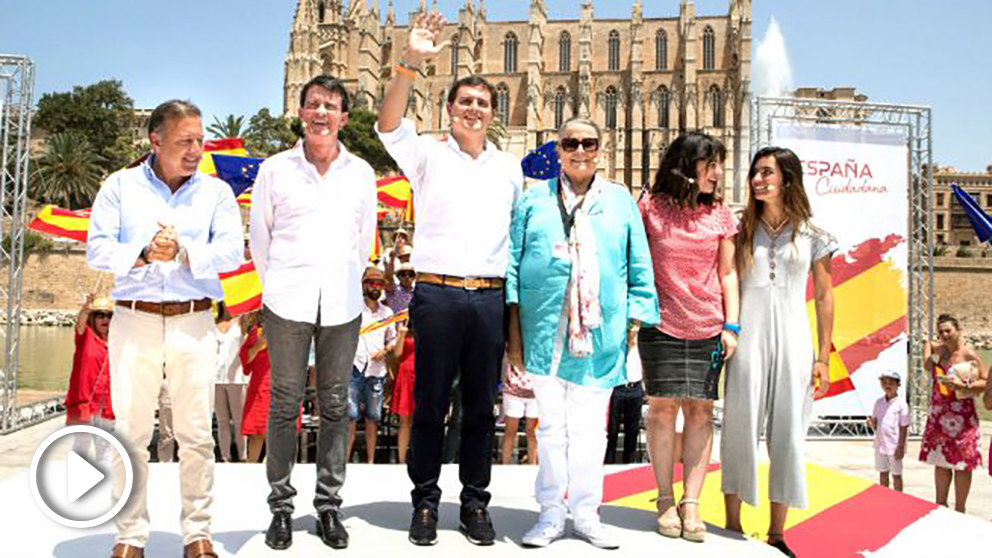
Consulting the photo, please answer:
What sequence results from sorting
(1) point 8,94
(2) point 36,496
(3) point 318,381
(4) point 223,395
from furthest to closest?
1. (1) point 8,94
2. (4) point 223,395
3. (3) point 318,381
4. (2) point 36,496

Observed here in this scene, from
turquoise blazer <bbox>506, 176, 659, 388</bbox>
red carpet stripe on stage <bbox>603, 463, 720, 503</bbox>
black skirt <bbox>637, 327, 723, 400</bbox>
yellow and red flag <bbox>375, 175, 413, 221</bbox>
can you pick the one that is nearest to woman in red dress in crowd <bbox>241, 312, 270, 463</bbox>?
red carpet stripe on stage <bbox>603, 463, 720, 503</bbox>

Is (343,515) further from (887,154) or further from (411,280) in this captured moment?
(887,154)

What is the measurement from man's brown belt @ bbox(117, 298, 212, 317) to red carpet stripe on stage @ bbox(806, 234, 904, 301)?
8772 millimetres

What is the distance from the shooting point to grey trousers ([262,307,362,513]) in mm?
3350

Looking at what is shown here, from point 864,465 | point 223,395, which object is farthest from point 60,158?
point 864,465

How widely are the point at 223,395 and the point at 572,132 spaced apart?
5102 mm

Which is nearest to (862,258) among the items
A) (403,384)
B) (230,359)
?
(403,384)

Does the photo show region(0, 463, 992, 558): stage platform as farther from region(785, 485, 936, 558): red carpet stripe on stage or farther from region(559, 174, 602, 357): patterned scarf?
region(559, 174, 602, 357): patterned scarf

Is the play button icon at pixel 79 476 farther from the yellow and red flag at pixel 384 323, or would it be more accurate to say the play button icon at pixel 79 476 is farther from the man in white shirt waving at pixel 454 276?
the yellow and red flag at pixel 384 323

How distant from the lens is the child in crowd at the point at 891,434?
22.4 ft

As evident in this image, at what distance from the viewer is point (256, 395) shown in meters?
6.72

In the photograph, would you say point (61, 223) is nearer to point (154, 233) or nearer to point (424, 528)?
point (154, 233)

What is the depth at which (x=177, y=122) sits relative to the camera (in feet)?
10.0

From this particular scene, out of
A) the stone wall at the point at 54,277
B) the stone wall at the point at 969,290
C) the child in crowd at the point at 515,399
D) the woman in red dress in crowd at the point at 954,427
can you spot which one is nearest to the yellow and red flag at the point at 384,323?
the child in crowd at the point at 515,399
